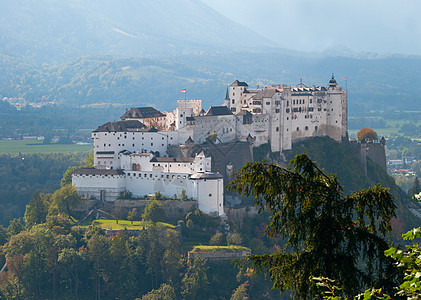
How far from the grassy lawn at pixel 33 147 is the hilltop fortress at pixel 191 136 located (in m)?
82.6

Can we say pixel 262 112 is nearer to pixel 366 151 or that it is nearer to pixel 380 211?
pixel 366 151

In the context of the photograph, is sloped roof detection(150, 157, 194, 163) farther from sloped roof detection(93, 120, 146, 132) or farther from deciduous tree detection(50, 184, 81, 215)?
deciduous tree detection(50, 184, 81, 215)

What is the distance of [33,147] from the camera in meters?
173

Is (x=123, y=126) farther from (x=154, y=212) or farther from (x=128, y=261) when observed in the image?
(x=128, y=261)

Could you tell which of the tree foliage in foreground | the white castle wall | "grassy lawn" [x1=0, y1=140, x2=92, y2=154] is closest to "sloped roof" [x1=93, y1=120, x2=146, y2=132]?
the white castle wall

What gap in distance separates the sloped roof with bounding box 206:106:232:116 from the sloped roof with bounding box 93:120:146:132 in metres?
7.05

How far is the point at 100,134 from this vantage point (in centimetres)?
8125

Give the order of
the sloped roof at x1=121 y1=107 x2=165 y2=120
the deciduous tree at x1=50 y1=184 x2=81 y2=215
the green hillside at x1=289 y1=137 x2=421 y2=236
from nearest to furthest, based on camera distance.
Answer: the deciduous tree at x1=50 y1=184 x2=81 y2=215, the sloped roof at x1=121 y1=107 x2=165 y2=120, the green hillside at x1=289 y1=137 x2=421 y2=236

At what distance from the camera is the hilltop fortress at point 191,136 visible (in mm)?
76312

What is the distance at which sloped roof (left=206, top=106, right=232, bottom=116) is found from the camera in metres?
83.5

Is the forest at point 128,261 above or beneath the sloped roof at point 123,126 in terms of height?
beneath

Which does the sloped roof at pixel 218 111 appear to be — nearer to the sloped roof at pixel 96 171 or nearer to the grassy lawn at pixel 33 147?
the sloped roof at pixel 96 171

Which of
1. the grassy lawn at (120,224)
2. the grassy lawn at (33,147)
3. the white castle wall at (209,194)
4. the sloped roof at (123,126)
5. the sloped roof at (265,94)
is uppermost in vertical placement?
the sloped roof at (265,94)

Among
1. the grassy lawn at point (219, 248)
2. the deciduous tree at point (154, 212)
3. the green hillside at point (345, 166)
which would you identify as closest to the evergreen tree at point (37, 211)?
the deciduous tree at point (154, 212)
